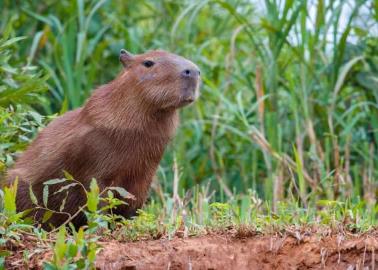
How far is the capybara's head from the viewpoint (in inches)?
198

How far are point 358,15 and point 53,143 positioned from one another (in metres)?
2.77

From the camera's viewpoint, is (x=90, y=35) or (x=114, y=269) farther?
(x=90, y=35)

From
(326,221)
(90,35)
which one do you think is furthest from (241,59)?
(326,221)

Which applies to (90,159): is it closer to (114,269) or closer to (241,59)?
(114,269)

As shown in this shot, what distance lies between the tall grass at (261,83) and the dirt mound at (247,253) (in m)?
1.74

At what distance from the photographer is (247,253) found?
167 inches

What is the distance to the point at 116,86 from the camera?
5.16 meters

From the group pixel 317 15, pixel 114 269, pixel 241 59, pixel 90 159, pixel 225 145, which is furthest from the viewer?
pixel 241 59

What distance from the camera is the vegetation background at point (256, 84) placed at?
662cm

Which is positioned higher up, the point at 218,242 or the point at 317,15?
the point at 317,15

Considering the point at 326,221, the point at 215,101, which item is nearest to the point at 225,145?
the point at 215,101

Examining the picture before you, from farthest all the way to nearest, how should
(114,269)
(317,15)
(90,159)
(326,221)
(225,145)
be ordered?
(225,145) < (317,15) < (90,159) < (326,221) < (114,269)

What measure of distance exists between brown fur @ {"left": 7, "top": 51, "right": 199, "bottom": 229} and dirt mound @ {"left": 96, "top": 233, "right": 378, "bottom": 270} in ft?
2.44

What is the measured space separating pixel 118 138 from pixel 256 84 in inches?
82.0
